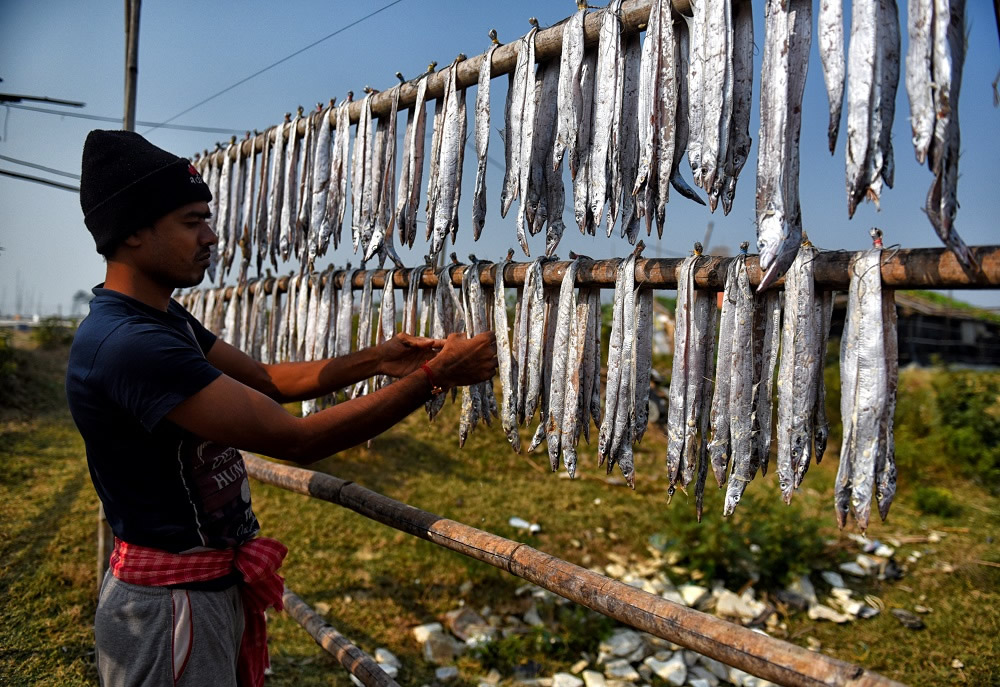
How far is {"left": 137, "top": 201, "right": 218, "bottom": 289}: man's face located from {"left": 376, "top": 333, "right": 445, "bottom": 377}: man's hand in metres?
0.70

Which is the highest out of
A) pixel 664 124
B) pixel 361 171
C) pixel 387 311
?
pixel 361 171

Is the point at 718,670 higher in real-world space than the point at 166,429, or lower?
lower

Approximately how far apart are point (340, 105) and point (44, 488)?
15.0ft

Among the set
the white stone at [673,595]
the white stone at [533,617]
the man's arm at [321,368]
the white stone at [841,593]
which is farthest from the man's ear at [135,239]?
the white stone at [841,593]

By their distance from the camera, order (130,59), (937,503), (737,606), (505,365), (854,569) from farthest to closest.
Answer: (937,503) < (854,569) < (737,606) < (130,59) < (505,365)

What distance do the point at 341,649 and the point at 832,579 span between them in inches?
146

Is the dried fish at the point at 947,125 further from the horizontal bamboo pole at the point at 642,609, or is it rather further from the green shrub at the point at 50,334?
the green shrub at the point at 50,334

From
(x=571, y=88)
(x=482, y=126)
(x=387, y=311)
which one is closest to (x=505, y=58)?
(x=482, y=126)

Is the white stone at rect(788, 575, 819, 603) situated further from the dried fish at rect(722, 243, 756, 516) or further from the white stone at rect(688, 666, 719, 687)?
the dried fish at rect(722, 243, 756, 516)

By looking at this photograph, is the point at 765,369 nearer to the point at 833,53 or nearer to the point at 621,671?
the point at 833,53

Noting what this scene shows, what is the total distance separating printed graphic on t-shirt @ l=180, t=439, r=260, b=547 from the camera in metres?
1.80

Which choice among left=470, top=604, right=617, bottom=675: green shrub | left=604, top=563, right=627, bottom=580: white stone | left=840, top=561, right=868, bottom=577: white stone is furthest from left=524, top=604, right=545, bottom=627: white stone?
left=840, top=561, right=868, bottom=577: white stone

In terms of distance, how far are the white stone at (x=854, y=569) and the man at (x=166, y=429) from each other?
448cm

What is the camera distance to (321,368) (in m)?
2.49
